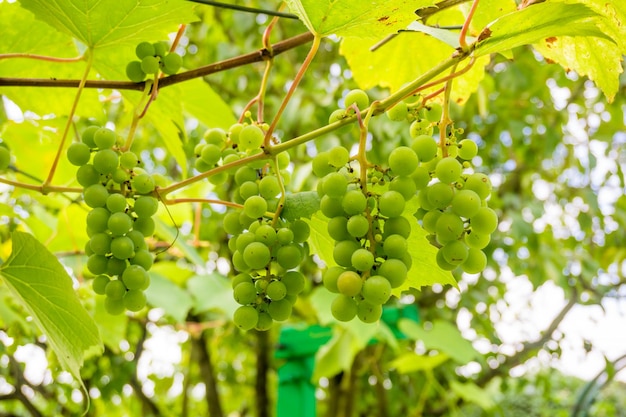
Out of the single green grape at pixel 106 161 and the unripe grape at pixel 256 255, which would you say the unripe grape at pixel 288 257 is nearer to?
the unripe grape at pixel 256 255

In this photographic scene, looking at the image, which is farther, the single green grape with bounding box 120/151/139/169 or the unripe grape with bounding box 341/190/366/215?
the single green grape with bounding box 120/151/139/169

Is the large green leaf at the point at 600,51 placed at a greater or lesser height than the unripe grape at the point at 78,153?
greater

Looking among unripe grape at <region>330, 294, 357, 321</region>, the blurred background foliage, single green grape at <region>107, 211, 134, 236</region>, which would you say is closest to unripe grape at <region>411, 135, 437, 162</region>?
unripe grape at <region>330, 294, 357, 321</region>

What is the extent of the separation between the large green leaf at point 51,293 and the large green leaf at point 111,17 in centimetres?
17

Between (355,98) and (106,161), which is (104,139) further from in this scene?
(355,98)

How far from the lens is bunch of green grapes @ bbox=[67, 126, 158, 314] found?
430mm

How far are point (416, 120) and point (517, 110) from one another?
166cm

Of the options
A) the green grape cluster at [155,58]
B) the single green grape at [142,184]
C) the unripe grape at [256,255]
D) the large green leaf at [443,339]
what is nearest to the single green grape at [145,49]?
the green grape cluster at [155,58]

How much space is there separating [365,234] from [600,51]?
285 mm

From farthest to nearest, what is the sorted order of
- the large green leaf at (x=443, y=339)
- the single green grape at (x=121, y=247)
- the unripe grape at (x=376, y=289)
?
the large green leaf at (x=443, y=339) → the single green grape at (x=121, y=247) → the unripe grape at (x=376, y=289)

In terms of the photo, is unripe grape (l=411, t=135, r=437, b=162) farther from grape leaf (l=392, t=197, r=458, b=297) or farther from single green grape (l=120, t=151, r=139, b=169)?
single green grape (l=120, t=151, r=139, b=169)

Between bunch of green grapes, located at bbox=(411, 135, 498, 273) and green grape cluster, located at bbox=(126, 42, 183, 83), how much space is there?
23 centimetres

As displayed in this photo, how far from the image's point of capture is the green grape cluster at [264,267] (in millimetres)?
378

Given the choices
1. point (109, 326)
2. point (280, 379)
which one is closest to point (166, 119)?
point (109, 326)
